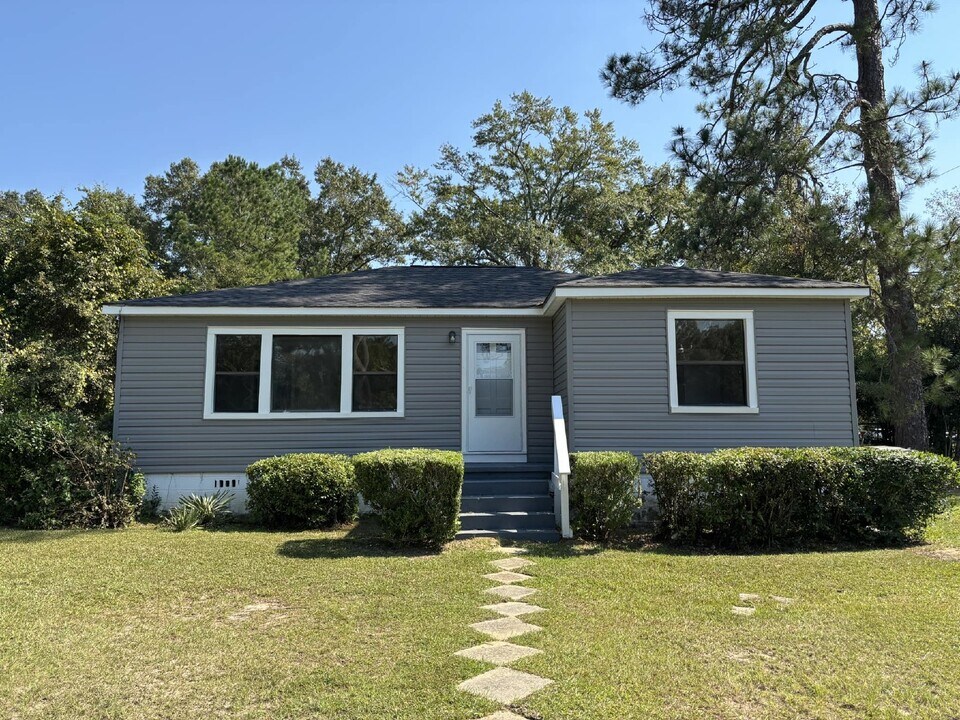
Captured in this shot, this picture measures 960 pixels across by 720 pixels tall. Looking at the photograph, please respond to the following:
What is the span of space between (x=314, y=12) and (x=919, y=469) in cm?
1167

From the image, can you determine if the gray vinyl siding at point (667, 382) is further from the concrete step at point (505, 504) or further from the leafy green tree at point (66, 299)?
the leafy green tree at point (66, 299)

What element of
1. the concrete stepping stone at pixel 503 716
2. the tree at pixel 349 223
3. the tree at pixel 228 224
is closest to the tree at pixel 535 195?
the tree at pixel 349 223

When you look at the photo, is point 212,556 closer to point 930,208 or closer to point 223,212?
point 930,208

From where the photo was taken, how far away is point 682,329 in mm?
8703

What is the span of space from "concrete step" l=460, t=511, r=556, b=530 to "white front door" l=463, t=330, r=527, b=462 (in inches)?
78.5

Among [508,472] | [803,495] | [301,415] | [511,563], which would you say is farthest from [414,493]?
[803,495]

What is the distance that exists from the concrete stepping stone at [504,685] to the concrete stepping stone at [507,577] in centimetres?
197

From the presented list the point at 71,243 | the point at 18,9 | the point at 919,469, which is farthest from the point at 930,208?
the point at 71,243

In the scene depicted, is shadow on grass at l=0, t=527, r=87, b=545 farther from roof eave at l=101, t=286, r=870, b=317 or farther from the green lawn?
roof eave at l=101, t=286, r=870, b=317

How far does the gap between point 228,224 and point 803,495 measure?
22730mm

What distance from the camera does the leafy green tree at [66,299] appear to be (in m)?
14.5

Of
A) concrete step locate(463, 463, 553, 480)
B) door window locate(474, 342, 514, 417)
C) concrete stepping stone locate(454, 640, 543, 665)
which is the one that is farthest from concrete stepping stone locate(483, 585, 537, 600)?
door window locate(474, 342, 514, 417)

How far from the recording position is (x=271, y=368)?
9266mm

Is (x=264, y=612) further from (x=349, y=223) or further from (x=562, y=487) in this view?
(x=349, y=223)
